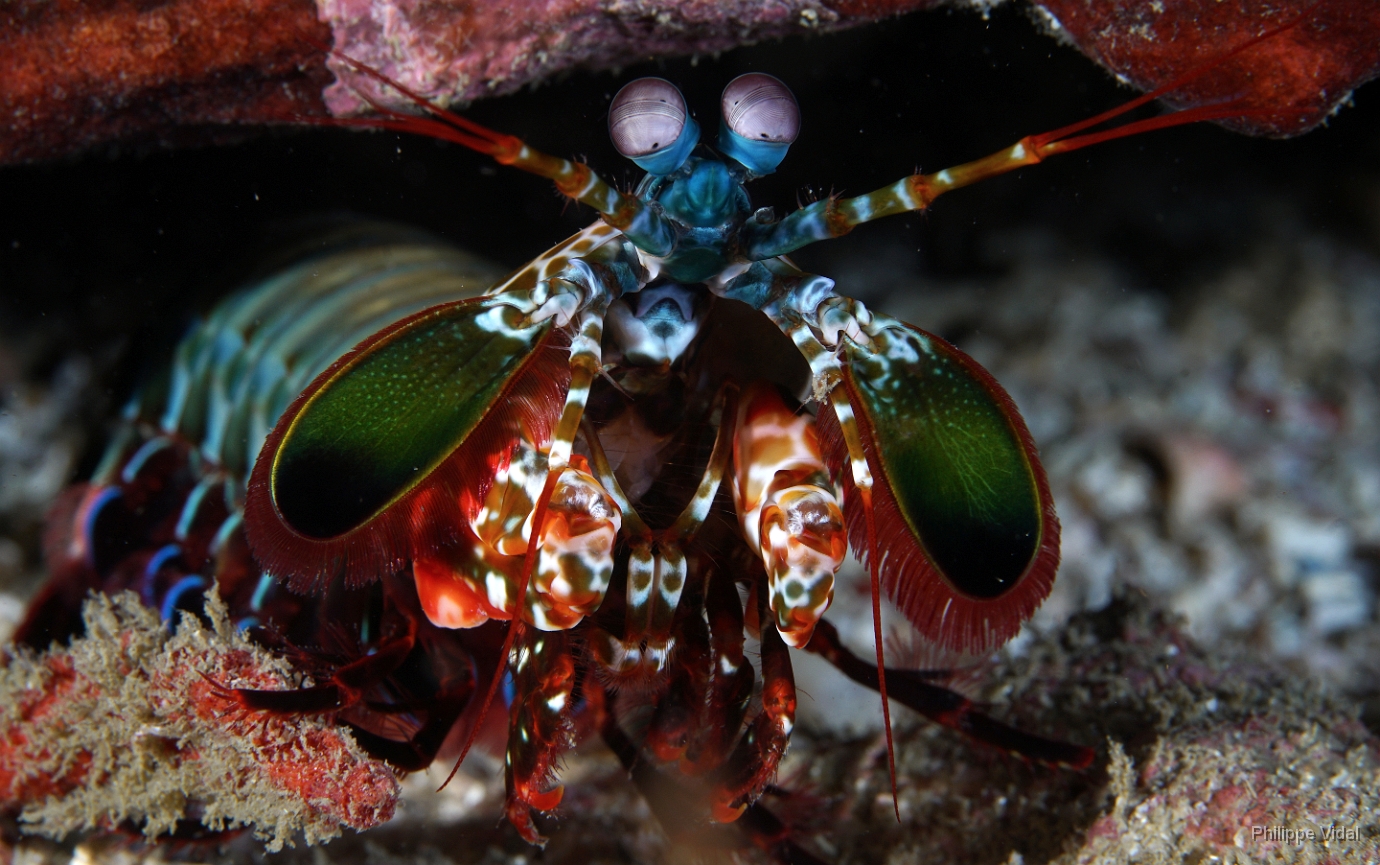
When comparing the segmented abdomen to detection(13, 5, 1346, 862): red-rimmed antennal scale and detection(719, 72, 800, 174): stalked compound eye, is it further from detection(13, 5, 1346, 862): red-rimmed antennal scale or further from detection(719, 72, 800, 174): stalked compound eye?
detection(719, 72, 800, 174): stalked compound eye

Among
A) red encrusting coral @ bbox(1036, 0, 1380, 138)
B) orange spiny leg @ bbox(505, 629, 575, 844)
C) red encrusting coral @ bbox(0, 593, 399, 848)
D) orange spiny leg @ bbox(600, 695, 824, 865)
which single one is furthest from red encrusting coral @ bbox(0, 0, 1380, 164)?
orange spiny leg @ bbox(600, 695, 824, 865)

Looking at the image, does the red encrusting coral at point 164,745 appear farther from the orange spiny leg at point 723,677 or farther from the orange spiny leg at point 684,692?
the orange spiny leg at point 723,677

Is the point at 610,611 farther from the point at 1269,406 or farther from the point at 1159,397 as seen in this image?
the point at 1269,406

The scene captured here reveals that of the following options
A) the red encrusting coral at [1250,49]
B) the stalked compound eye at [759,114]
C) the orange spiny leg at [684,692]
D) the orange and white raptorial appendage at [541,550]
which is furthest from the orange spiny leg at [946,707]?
the red encrusting coral at [1250,49]

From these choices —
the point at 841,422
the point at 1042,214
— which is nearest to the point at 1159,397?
the point at 1042,214

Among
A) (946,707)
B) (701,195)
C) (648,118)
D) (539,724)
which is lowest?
(946,707)

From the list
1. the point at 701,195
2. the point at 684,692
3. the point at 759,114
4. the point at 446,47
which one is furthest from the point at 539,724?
the point at 446,47

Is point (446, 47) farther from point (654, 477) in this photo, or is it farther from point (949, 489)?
point (949, 489)
